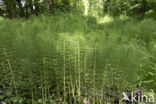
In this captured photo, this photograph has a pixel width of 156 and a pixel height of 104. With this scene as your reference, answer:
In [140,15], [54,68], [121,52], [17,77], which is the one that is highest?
[140,15]

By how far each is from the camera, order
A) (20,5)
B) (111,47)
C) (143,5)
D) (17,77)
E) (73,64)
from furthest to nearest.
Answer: (20,5) < (143,5) < (17,77) < (73,64) < (111,47)

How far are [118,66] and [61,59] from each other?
0.41m

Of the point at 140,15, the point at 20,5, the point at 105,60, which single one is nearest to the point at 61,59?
the point at 105,60

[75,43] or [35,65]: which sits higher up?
[75,43]

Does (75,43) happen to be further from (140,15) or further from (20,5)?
(20,5)

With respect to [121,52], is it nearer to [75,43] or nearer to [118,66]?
[118,66]

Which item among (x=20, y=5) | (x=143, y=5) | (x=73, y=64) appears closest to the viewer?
A: (x=73, y=64)

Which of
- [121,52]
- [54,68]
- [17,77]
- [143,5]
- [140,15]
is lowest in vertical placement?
[17,77]

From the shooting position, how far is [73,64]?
3.43ft

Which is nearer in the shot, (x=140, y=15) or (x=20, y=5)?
(x=140, y=15)

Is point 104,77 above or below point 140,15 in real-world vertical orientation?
below

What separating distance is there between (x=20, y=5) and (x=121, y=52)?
611cm

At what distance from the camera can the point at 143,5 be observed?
5156mm

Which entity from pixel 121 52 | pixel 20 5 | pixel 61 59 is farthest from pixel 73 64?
pixel 20 5
